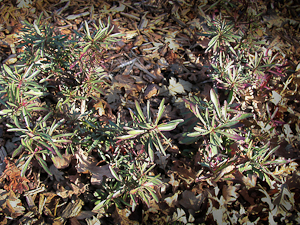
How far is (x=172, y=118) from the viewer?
6.48ft

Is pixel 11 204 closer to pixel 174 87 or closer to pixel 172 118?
pixel 172 118

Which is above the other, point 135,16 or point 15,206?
point 135,16

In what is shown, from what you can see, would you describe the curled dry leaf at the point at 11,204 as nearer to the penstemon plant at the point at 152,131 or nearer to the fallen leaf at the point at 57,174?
the fallen leaf at the point at 57,174

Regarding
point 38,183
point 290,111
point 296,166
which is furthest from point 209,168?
point 38,183

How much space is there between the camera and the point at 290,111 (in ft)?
7.30

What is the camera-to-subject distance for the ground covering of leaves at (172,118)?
1610 mm

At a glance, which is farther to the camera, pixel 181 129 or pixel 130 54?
pixel 130 54

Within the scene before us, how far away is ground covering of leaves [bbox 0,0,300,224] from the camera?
161cm

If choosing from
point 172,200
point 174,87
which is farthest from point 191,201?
point 174,87

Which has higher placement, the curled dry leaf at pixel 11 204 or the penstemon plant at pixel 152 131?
the penstemon plant at pixel 152 131

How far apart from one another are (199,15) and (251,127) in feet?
5.41

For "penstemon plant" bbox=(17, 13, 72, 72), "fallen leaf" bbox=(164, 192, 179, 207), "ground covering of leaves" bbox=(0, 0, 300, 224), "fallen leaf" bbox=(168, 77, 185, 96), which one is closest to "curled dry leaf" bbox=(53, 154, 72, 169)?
"ground covering of leaves" bbox=(0, 0, 300, 224)

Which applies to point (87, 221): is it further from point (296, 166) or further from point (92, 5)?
point (92, 5)

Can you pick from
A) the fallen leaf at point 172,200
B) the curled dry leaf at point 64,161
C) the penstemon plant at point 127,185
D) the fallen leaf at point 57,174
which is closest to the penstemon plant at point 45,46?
the curled dry leaf at point 64,161
